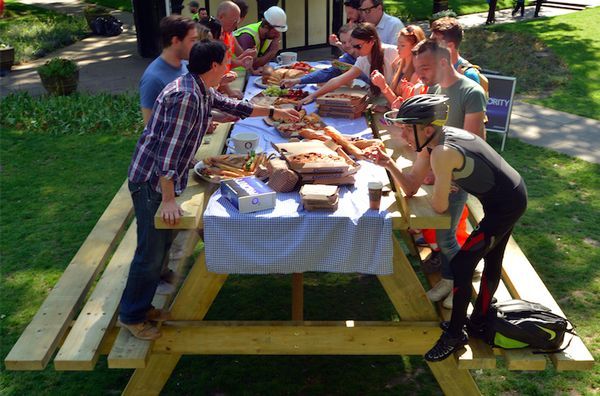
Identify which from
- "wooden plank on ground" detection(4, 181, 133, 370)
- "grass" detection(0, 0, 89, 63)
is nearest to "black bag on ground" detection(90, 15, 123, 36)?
"grass" detection(0, 0, 89, 63)

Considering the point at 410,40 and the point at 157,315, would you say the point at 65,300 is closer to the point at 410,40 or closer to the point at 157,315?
the point at 157,315

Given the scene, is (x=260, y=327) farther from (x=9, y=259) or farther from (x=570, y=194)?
(x=570, y=194)

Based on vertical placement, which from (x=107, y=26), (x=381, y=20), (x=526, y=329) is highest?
(x=381, y=20)

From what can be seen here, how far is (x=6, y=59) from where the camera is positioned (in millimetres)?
13688

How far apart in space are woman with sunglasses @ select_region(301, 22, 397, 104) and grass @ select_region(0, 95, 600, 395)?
1.83 metres

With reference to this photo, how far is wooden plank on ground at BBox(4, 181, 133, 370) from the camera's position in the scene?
3873mm

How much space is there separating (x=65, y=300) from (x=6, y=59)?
10.9 metres

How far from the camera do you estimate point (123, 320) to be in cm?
409

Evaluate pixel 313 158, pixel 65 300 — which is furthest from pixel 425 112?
pixel 65 300

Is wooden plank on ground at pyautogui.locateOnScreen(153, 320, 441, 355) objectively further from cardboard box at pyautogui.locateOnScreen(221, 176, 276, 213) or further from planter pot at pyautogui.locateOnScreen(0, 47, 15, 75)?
planter pot at pyautogui.locateOnScreen(0, 47, 15, 75)

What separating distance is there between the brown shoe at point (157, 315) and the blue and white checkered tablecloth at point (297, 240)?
21.7 inches

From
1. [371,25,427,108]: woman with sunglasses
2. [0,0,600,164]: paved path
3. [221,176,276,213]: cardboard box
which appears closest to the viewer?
[221,176,276,213]: cardboard box

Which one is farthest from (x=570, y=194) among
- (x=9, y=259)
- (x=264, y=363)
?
(x=9, y=259)

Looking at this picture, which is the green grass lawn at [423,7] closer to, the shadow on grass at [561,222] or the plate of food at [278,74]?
the shadow on grass at [561,222]
